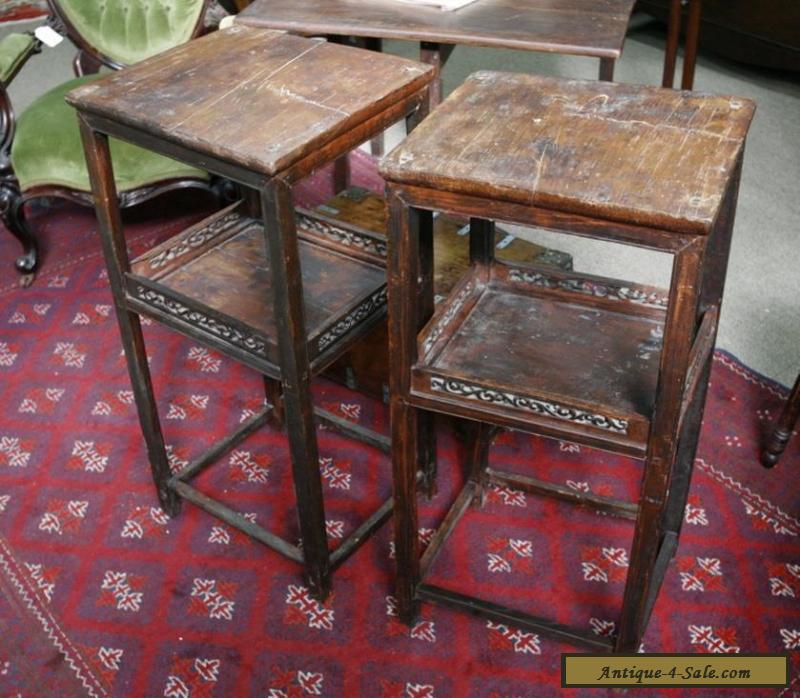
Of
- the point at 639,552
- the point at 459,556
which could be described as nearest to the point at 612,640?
the point at 639,552

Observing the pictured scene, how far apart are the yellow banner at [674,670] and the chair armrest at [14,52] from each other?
2324 millimetres

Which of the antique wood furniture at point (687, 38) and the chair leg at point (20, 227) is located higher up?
the antique wood furniture at point (687, 38)

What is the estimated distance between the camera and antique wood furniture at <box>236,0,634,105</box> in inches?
85.7

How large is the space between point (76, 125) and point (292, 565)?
1.54 meters

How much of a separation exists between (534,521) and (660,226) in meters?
1.05

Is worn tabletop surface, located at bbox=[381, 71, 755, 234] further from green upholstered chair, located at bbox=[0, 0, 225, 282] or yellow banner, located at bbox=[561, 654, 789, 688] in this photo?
green upholstered chair, located at bbox=[0, 0, 225, 282]

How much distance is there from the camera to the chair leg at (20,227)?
2938 mm

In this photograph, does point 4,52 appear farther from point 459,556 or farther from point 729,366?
point 729,366

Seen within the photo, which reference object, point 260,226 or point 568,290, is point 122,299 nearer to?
point 260,226

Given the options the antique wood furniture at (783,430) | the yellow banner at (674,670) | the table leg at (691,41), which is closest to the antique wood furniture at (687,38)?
the table leg at (691,41)

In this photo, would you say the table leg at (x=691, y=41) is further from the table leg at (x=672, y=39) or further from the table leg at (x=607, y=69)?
the table leg at (x=607, y=69)

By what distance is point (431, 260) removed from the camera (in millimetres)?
1767

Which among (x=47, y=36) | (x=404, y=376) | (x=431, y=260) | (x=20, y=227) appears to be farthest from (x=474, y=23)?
(x=20, y=227)

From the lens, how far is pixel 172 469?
7.59ft
